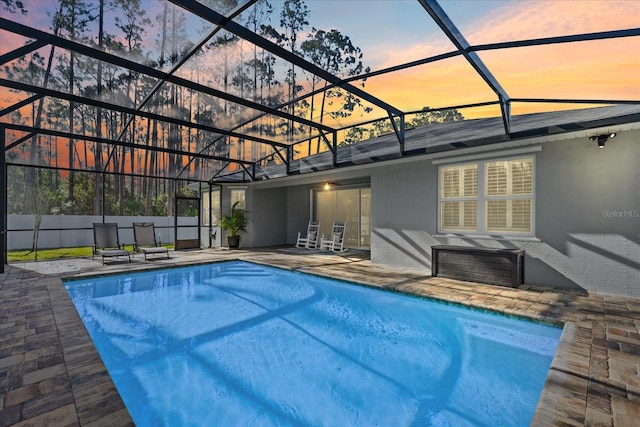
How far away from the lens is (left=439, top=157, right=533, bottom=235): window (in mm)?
6133

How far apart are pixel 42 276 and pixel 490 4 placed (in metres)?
8.95

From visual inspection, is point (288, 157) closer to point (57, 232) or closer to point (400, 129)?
point (400, 129)

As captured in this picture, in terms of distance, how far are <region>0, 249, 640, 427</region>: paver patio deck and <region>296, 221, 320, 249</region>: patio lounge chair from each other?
20.5 feet

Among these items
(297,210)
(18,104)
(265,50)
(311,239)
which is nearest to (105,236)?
(18,104)

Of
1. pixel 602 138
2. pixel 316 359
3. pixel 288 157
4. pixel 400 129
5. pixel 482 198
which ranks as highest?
pixel 400 129

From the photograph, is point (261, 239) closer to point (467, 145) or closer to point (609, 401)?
point (467, 145)

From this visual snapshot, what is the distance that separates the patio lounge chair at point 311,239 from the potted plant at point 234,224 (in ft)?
7.48

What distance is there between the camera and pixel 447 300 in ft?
15.9

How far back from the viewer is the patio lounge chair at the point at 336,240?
11.3 meters

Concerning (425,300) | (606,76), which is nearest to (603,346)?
(425,300)

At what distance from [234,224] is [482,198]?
28.8 ft

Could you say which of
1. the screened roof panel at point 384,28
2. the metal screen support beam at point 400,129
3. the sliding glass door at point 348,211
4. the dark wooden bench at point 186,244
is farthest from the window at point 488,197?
→ the dark wooden bench at point 186,244

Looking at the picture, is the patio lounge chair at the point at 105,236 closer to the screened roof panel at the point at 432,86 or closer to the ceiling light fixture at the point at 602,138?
the screened roof panel at the point at 432,86

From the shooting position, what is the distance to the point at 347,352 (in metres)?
3.71
